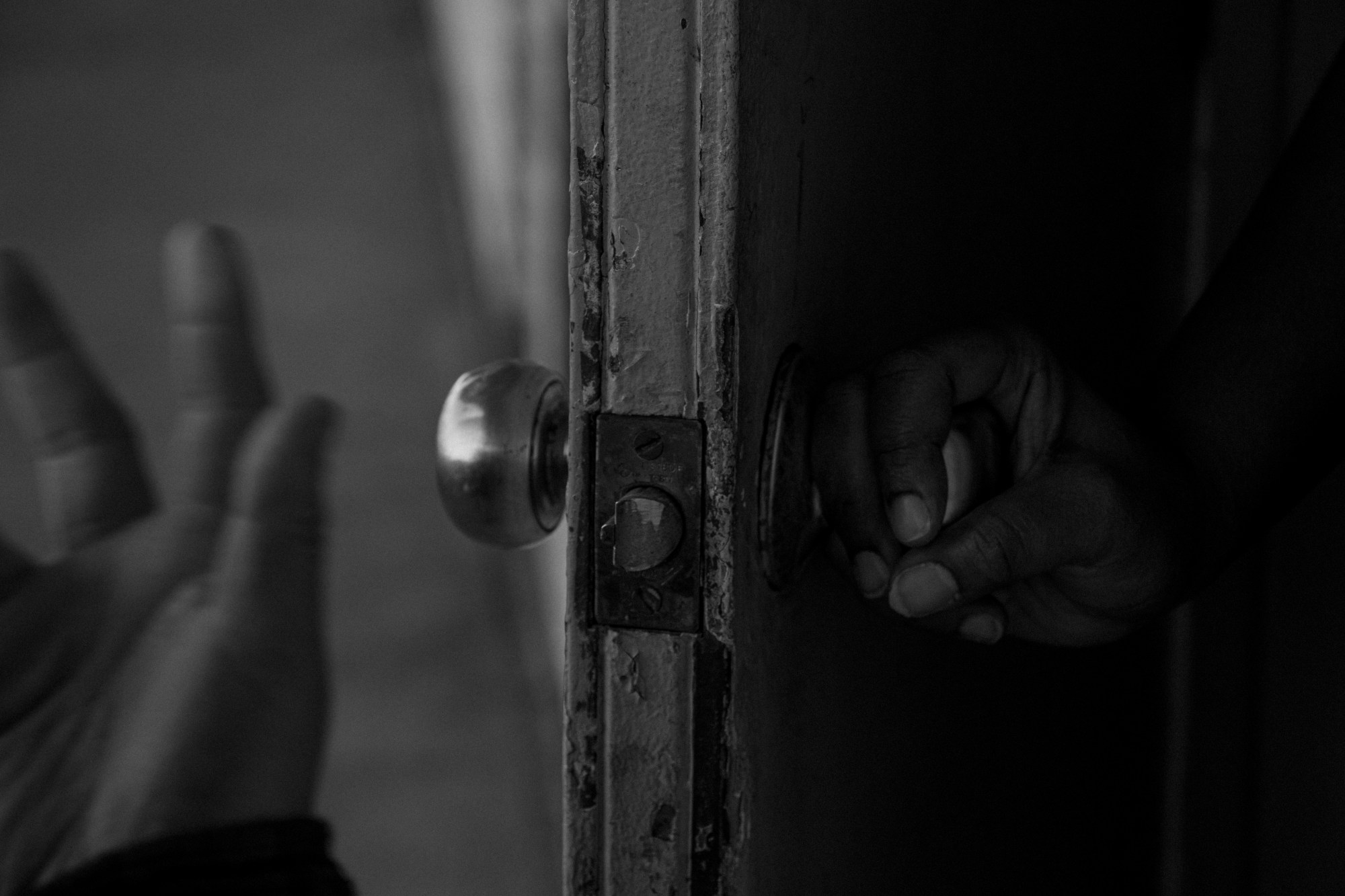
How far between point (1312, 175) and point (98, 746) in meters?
0.76

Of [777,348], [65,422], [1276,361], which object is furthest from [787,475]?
[65,422]

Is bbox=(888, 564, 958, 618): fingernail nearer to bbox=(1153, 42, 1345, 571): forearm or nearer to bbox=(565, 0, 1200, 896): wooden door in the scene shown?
bbox=(565, 0, 1200, 896): wooden door

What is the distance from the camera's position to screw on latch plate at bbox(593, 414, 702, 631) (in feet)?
1.45

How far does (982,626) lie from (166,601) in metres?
0.53

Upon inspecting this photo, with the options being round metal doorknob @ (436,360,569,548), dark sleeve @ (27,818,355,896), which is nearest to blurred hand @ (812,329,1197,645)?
round metal doorknob @ (436,360,569,548)

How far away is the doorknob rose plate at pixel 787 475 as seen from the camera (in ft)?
1.55

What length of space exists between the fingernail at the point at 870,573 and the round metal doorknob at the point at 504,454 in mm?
126

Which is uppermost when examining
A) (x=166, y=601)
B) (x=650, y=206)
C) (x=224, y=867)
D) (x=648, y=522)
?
(x=650, y=206)

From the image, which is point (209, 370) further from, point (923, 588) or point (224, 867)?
point (923, 588)

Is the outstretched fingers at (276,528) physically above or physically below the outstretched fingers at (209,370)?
below

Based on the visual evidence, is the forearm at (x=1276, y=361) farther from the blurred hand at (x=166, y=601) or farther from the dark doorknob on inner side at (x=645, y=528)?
the blurred hand at (x=166, y=601)

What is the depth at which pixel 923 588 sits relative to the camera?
0.49 metres

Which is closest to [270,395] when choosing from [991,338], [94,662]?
[94,662]

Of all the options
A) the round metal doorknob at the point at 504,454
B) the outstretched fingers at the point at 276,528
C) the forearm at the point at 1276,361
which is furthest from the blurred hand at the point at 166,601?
the forearm at the point at 1276,361
